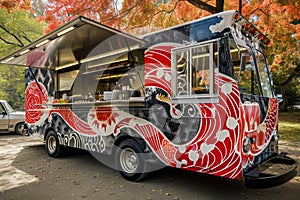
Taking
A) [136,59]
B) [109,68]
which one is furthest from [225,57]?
[109,68]

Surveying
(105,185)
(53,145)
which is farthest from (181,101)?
(53,145)

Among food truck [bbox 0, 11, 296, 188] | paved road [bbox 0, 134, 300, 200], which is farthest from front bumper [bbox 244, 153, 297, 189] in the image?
paved road [bbox 0, 134, 300, 200]

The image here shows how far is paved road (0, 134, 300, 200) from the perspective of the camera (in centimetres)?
371

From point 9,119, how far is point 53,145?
562 centimetres

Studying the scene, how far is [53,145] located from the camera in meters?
6.36

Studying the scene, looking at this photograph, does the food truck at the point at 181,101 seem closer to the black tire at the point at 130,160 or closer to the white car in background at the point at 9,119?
the black tire at the point at 130,160

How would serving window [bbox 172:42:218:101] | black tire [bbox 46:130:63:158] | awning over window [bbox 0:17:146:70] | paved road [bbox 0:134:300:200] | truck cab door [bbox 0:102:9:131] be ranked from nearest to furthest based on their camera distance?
serving window [bbox 172:42:218:101], paved road [bbox 0:134:300:200], awning over window [bbox 0:17:146:70], black tire [bbox 46:130:63:158], truck cab door [bbox 0:102:9:131]

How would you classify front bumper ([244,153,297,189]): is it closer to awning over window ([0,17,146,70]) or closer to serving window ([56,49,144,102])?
serving window ([56,49,144,102])

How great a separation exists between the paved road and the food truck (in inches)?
15.2

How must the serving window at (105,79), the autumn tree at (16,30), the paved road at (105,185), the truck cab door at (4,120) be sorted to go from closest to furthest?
the paved road at (105,185) → the serving window at (105,79) → the truck cab door at (4,120) → the autumn tree at (16,30)

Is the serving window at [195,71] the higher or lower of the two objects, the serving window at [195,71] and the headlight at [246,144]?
the higher

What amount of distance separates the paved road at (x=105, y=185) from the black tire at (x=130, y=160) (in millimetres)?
151

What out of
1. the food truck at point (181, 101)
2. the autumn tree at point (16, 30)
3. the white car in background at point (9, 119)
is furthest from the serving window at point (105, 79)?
the autumn tree at point (16, 30)

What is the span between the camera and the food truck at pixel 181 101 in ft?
10.7
